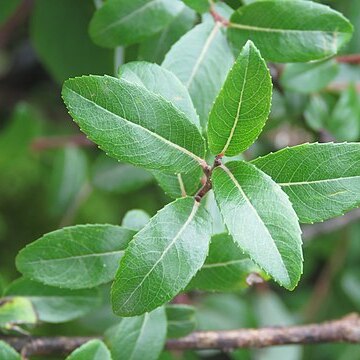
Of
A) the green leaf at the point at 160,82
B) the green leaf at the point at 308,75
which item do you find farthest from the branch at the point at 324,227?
the green leaf at the point at 160,82

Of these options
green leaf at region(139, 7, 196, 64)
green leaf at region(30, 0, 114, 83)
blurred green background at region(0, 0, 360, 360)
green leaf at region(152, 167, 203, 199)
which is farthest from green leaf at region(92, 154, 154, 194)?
green leaf at region(152, 167, 203, 199)

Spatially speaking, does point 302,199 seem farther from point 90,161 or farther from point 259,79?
point 90,161

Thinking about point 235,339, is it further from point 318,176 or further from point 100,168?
point 100,168

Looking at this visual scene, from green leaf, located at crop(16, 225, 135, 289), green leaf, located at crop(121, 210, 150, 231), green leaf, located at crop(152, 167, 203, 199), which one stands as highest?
green leaf, located at crop(152, 167, 203, 199)

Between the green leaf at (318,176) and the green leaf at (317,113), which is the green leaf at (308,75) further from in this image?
the green leaf at (318,176)

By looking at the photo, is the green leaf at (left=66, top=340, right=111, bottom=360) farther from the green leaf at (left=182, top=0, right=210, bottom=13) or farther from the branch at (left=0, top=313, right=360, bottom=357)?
the green leaf at (left=182, top=0, right=210, bottom=13)
